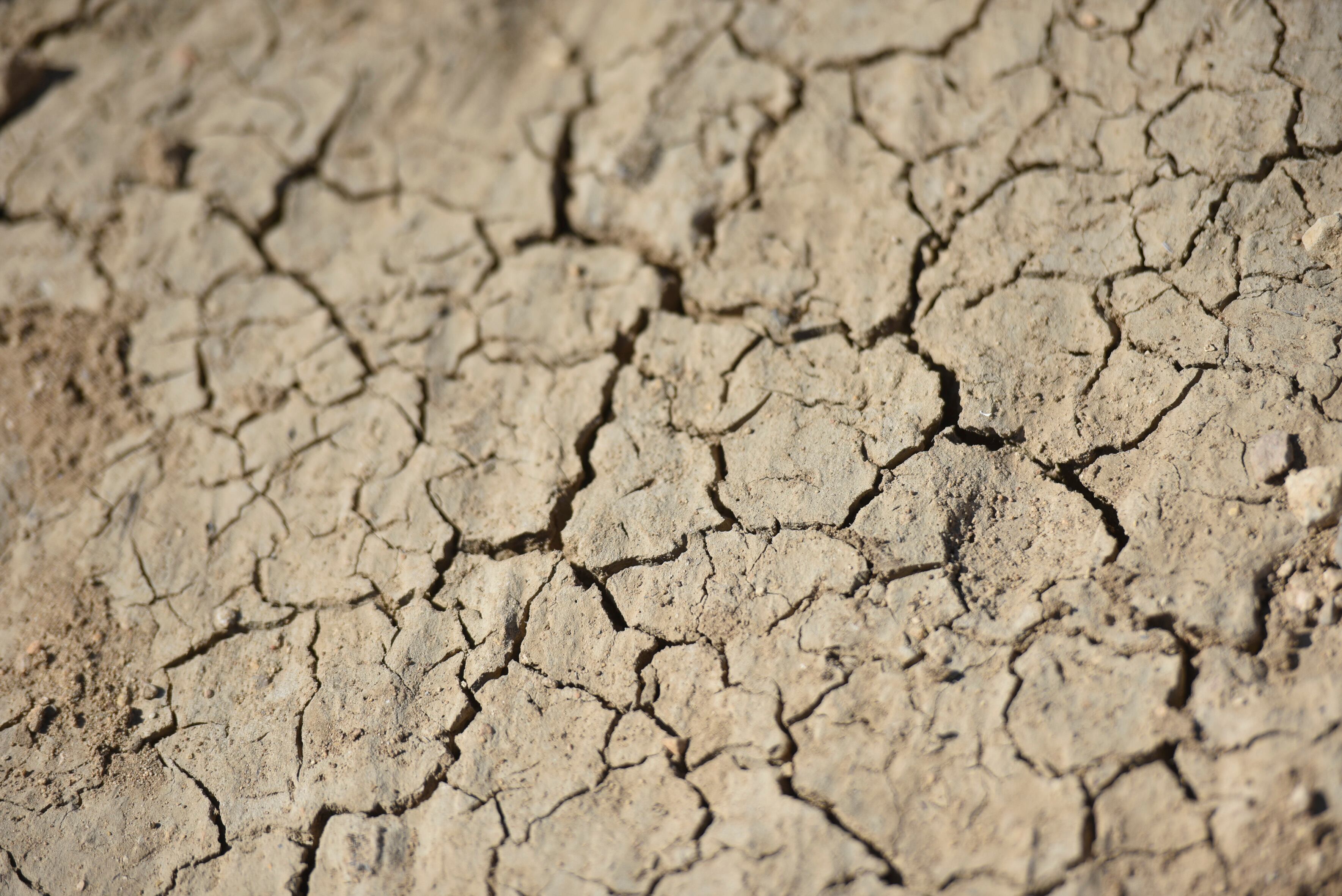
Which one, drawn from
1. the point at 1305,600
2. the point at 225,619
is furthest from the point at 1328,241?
the point at 225,619

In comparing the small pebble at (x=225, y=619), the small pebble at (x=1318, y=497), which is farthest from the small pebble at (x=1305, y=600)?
the small pebble at (x=225, y=619)

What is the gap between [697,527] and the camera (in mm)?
2240

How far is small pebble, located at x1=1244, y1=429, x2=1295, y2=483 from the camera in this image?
1945 mm

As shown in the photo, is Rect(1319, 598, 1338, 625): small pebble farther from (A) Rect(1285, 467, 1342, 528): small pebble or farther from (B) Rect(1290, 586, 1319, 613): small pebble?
(A) Rect(1285, 467, 1342, 528): small pebble

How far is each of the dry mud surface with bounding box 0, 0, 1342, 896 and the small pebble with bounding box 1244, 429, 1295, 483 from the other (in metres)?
0.01

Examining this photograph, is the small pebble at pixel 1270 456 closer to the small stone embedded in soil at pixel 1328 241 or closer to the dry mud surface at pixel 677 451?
the dry mud surface at pixel 677 451

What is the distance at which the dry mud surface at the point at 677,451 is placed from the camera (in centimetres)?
184

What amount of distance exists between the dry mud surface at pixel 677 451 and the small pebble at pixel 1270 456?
1 centimetres

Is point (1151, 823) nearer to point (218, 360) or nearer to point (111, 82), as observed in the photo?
point (218, 360)

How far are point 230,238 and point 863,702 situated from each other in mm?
2513

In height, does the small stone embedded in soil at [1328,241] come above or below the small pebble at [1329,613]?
above

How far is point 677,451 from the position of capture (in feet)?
7.80

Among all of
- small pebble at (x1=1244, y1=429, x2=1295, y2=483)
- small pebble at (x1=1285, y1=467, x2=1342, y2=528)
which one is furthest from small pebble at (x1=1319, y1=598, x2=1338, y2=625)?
small pebble at (x1=1244, y1=429, x2=1295, y2=483)

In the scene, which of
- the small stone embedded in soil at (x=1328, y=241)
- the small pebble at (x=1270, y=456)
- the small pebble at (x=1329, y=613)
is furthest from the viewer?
the small stone embedded in soil at (x=1328, y=241)
